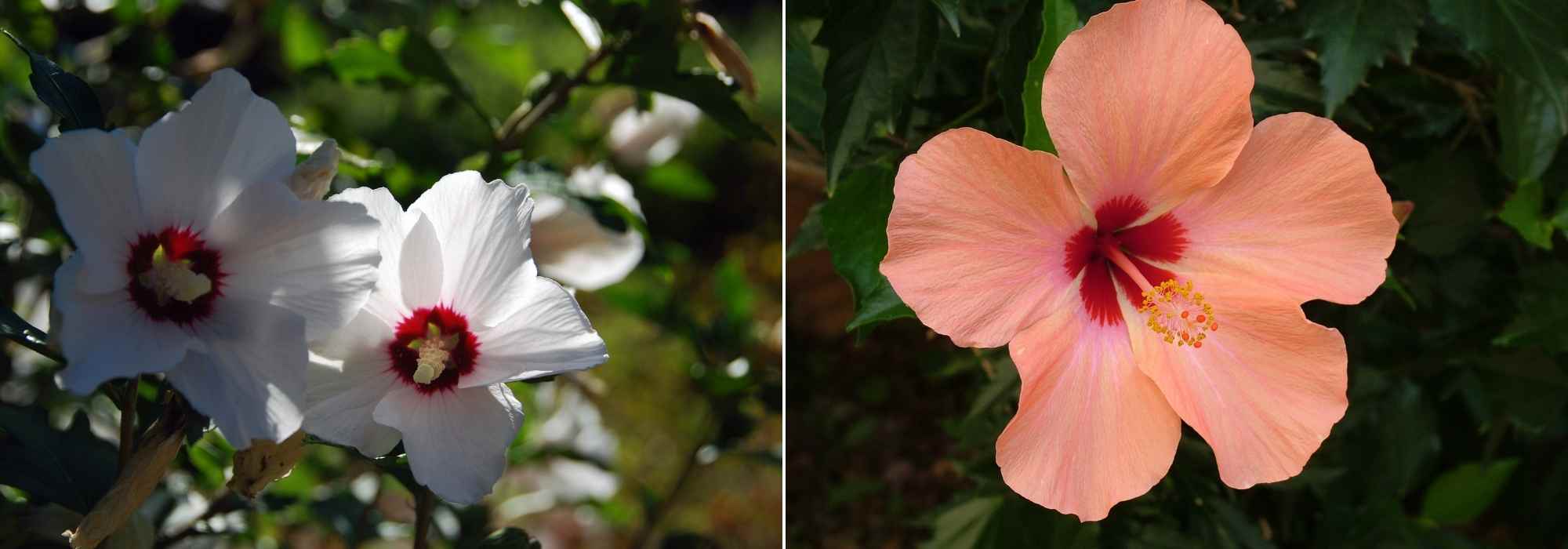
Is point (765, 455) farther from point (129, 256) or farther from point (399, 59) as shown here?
point (129, 256)

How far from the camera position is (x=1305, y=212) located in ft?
1.72

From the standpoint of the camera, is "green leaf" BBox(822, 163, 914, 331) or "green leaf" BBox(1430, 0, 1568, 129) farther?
"green leaf" BBox(1430, 0, 1568, 129)

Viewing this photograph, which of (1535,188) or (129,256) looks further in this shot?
(1535,188)

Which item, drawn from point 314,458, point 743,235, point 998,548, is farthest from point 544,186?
point 743,235

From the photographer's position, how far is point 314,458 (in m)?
1.33

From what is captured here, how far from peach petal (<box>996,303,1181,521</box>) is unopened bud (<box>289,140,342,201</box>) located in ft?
1.00

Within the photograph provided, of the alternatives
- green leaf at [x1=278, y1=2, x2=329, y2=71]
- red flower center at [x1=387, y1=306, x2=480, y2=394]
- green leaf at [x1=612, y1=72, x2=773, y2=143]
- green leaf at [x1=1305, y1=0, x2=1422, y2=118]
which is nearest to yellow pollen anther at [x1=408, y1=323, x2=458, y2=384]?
red flower center at [x1=387, y1=306, x2=480, y2=394]

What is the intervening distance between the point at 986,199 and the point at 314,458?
1079mm

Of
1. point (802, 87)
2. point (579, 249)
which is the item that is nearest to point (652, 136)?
point (579, 249)

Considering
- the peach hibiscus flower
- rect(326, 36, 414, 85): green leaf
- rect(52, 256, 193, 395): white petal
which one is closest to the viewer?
rect(52, 256, 193, 395): white petal

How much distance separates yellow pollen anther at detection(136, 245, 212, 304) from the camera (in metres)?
0.43

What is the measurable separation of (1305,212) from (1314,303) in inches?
15.8

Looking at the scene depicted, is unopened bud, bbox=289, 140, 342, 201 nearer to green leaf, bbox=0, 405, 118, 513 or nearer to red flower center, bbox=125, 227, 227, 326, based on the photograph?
red flower center, bbox=125, 227, 227, 326

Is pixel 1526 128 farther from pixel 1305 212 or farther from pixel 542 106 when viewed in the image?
pixel 542 106
